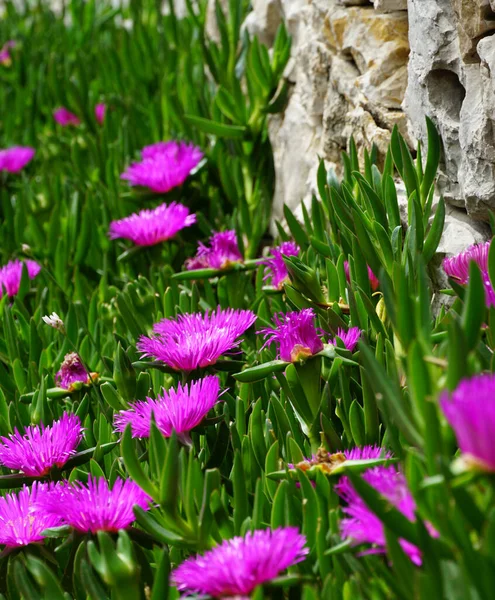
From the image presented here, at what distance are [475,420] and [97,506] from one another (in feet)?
1.15

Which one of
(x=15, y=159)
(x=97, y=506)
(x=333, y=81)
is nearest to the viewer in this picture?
(x=97, y=506)

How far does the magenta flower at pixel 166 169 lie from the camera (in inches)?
56.7

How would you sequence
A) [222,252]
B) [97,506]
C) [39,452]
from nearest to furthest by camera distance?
[97,506], [39,452], [222,252]

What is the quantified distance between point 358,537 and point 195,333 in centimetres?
37

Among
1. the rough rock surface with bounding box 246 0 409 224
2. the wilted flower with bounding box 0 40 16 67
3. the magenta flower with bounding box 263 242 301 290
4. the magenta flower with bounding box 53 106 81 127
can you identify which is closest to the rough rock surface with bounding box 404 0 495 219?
the rough rock surface with bounding box 246 0 409 224

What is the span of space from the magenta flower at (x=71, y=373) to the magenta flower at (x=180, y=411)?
0.22m

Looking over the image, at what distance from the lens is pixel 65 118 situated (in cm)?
211

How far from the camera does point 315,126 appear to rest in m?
1.36

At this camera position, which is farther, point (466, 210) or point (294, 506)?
point (466, 210)

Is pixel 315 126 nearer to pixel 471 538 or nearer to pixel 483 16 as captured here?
pixel 483 16

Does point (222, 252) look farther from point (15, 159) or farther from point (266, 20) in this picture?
point (15, 159)

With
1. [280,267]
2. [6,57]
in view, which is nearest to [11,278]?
[280,267]

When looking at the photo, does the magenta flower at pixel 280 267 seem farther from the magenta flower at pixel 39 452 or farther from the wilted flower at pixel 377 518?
the wilted flower at pixel 377 518

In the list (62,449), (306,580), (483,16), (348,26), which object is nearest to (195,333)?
(62,449)
